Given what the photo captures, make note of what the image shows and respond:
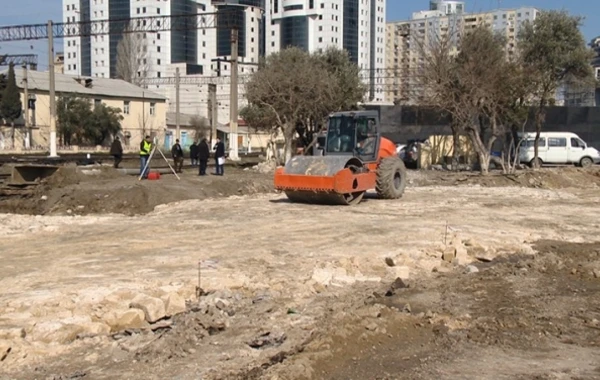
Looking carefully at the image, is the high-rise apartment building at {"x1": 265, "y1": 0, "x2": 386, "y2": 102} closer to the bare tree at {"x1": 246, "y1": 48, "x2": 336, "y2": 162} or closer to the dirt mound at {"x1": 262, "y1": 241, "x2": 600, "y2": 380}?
the bare tree at {"x1": 246, "y1": 48, "x2": 336, "y2": 162}

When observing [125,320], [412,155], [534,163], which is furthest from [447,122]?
[125,320]

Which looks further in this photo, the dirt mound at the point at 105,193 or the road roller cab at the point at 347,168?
the dirt mound at the point at 105,193

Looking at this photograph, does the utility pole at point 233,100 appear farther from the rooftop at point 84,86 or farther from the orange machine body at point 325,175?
the rooftop at point 84,86

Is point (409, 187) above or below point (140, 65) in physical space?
below

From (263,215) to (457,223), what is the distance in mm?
4364

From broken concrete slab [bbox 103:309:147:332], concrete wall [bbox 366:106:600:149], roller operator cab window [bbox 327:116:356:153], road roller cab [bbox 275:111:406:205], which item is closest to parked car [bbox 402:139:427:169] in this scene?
concrete wall [bbox 366:106:600:149]

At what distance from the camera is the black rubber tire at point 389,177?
1961 cm

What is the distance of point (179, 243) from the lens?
11898 mm

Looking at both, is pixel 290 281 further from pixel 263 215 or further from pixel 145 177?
pixel 145 177

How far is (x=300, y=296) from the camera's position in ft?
28.5

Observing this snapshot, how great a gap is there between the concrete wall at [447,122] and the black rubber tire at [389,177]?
2201 centimetres

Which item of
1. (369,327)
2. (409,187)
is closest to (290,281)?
(369,327)

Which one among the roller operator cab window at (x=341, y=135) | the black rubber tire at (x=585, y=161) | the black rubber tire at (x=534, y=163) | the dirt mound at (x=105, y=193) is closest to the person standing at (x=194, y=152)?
the dirt mound at (x=105, y=193)

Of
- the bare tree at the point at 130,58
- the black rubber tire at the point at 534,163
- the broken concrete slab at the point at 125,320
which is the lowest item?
the broken concrete slab at the point at 125,320
